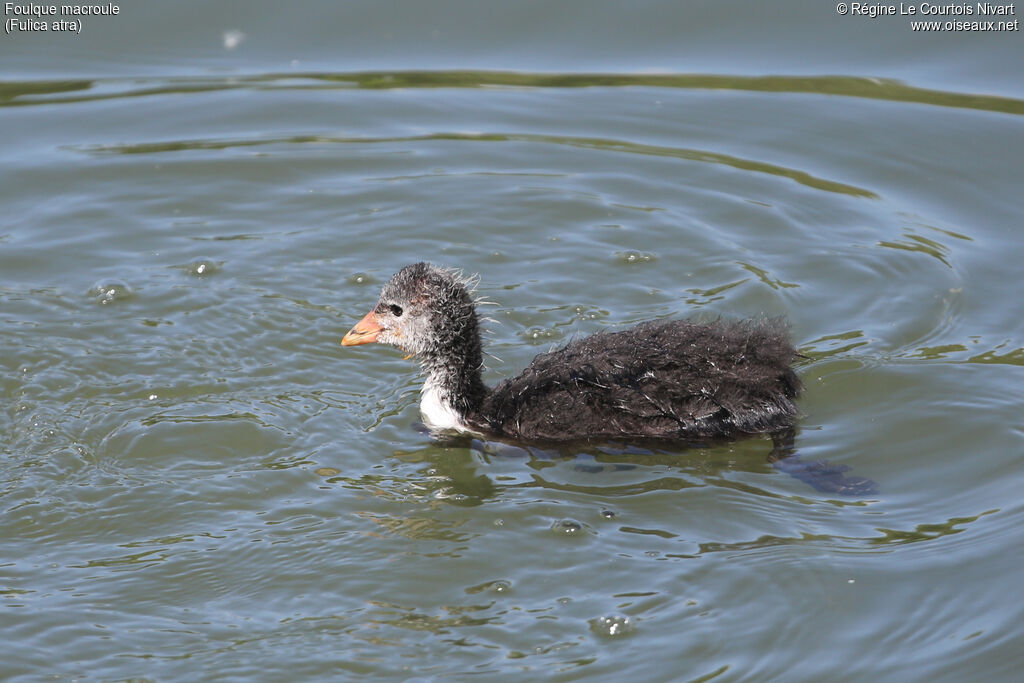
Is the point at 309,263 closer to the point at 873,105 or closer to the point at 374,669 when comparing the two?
the point at 374,669

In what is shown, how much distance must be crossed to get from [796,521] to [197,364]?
402 centimetres

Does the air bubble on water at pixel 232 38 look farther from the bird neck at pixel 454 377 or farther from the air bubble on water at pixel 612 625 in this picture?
the air bubble on water at pixel 612 625

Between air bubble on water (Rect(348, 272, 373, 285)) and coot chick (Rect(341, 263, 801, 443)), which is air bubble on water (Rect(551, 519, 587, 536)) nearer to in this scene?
coot chick (Rect(341, 263, 801, 443))

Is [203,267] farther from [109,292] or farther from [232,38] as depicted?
[232,38]

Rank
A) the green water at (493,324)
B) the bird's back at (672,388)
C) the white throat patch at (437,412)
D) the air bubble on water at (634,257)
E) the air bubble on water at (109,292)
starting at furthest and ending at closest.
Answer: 1. the air bubble on water at (634,257)
2. the air bubble on water at (109,292)
3. the white throat patch at (437,412)
4. the bird's back at (672,388)
5. the green water at (493,324)

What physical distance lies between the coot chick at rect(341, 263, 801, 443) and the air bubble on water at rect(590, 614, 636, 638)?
6.01 ft

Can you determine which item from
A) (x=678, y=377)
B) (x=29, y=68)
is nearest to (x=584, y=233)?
(x=678, y=377)

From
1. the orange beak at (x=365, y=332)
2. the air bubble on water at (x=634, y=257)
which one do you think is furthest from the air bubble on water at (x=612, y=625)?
the air bubble on water at (x=634, y=257)

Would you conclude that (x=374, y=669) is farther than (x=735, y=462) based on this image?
No

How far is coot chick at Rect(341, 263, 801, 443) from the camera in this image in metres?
7.49

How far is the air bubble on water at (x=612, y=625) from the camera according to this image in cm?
582

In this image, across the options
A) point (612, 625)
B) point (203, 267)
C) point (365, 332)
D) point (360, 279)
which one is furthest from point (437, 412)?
point (203, 267)

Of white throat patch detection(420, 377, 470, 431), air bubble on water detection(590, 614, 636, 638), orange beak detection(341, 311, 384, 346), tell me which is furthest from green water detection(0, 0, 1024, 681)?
orange beak detection(341, 311, 384, 346)

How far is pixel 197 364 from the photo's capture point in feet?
27.3
